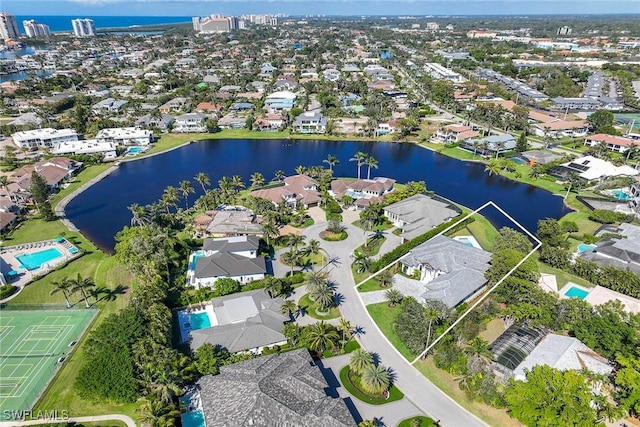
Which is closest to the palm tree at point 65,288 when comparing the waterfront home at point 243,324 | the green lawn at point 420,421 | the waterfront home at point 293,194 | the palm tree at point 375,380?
the waterfront home at point 243,324

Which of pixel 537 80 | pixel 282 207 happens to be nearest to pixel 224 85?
pixel 282 207

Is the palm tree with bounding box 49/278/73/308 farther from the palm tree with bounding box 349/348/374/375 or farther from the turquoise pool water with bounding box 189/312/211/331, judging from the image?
the palm tree with bounding box 349/348/374/375

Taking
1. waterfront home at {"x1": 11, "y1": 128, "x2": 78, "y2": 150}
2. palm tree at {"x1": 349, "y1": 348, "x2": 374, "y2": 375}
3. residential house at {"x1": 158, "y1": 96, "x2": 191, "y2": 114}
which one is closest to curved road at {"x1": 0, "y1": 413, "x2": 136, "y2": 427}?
palm tree at {"x1": 349, "y1": 348, "x2": 374, "y2": 375}

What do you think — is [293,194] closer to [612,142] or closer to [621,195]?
[621,195]

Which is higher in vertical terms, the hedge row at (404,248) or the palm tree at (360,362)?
the palm tree at (360,362)

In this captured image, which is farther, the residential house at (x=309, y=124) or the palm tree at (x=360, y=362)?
the residential house at (x=309, y=124)

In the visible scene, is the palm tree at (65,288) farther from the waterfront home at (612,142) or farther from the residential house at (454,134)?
the waterfront home at (612,142)
